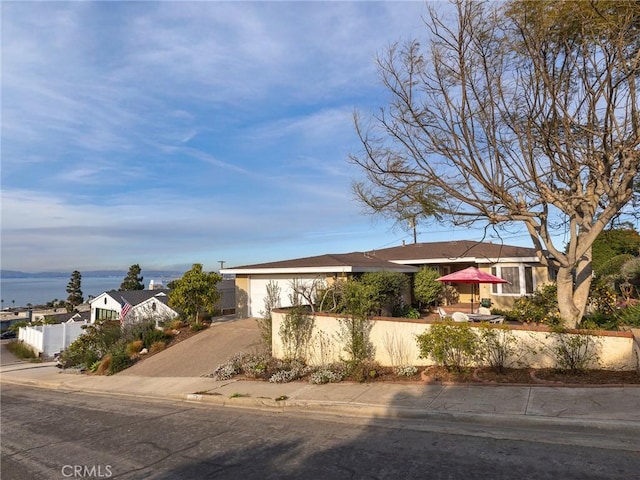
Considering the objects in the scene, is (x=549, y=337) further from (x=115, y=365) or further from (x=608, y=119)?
(x=115, y=365)

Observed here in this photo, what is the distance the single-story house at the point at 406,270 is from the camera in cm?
1844

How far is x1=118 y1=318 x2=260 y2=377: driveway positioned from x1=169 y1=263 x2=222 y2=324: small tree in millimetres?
1807

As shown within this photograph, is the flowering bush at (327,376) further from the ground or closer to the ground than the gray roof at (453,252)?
closer to the ground

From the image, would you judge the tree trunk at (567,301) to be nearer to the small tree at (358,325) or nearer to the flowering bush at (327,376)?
the small tree at (358,325)

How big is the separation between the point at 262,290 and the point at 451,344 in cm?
1251

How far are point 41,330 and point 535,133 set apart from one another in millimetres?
33469

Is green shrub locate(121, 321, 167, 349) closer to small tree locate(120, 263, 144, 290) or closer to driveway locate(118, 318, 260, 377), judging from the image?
driveway locate(118, 318, 260, 377)

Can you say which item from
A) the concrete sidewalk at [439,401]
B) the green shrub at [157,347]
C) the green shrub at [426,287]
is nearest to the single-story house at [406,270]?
the green shrub at [426,287]

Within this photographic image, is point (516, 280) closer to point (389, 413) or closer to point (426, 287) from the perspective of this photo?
point (426, 287)

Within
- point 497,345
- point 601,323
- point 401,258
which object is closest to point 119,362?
point 497,345

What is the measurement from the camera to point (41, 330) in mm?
30891

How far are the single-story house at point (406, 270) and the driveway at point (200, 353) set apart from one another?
267 centimetres

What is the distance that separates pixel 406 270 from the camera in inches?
837

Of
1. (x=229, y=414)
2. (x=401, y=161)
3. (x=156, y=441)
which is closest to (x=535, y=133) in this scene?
(x=401, y=161)
